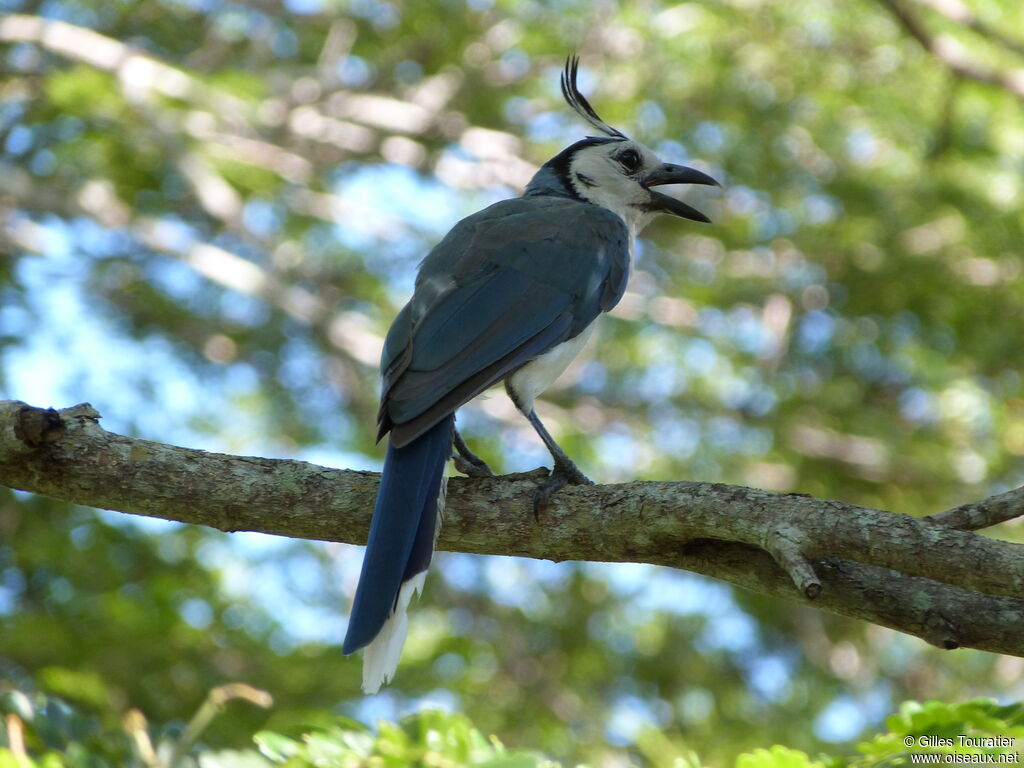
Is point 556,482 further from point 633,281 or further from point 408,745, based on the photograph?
point 633,281

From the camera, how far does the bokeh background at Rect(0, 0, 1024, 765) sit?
7082 millimetres

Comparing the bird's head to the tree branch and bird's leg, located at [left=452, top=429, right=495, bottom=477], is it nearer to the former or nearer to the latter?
bird's leg, located at [left=452, top=429, right=495, bottom=477]

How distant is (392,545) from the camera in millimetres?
Answer: 3369

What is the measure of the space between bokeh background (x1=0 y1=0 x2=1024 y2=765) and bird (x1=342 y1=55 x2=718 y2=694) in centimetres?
218

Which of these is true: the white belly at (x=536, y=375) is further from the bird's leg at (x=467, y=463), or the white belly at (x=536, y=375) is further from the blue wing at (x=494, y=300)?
the bird's leg at (x=467, y=463)

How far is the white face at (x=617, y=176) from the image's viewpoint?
561 centimetres

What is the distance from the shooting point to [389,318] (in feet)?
27.8

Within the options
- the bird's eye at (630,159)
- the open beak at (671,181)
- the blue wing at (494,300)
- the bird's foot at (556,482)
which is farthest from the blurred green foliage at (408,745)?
the bird's eye at (630,159)

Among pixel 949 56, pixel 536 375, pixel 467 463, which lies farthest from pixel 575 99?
pixel 949 56

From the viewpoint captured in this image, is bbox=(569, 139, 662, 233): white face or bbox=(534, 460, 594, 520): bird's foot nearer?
bbox=(534, 460, 594, 520): bird's foot

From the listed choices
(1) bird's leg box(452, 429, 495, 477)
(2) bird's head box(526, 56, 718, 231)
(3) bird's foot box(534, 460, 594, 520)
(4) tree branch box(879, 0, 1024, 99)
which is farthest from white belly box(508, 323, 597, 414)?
(4) tree branch box(879, 0, 1024, 99)

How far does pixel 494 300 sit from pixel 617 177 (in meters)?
1.62

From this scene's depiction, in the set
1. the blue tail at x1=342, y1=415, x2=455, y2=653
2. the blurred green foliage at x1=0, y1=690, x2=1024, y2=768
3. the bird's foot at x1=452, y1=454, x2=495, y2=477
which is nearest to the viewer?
the blurred green foliage at x1=0, y1=690, x2=1024, y2=768

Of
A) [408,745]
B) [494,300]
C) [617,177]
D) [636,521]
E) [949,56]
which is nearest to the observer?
[408,745]
